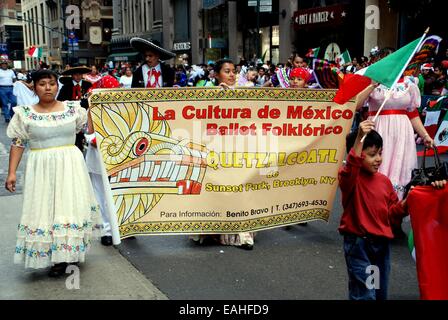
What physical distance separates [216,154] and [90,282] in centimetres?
161

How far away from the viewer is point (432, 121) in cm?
1052

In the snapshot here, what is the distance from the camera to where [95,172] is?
5445 mm

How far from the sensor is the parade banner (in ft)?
15.9

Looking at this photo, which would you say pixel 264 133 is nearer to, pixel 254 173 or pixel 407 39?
pixel 254 173

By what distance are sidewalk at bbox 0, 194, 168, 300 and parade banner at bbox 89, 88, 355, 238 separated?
0.38 meters

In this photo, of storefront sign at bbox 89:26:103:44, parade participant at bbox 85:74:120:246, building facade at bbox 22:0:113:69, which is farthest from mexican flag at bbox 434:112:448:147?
storefront sign at bbox 89:26:103:44

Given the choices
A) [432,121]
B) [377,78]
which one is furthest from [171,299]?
[432,121]

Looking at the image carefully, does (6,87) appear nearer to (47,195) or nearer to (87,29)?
(47,195)

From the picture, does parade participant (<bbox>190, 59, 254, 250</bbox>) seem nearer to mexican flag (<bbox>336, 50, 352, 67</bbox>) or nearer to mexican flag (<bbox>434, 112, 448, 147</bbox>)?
mexican flag (<bbox>434, 112, 448, 147</bbox>)

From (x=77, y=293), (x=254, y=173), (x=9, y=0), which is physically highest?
(x=9, y=0)

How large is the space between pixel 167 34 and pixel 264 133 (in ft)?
120

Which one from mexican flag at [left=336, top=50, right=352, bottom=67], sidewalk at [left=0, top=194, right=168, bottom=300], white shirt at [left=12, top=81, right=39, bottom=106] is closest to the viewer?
sidewalk at [left=0, top=194, right=168, bottom=300]

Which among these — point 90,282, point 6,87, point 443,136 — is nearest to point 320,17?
point 6,87

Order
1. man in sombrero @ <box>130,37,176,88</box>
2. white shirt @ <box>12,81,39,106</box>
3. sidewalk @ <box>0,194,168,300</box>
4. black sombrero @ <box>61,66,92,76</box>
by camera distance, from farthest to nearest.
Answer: white shirt @ <box>12,81,39,106</box> → black sombrero @ <box>61,66,92,76</box> → man in sombrero @ <box>130,37,176,88</box> → sidewalk @ <box>0,194,168,300</box>
